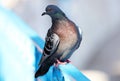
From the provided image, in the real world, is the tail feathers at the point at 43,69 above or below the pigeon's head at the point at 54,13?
below

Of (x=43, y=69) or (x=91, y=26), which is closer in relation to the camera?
(x=43, y=69)

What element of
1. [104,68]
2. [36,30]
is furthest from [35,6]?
[104,68]

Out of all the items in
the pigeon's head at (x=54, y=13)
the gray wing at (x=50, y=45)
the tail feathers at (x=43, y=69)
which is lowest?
the tail feathers at (x=43, y=69)

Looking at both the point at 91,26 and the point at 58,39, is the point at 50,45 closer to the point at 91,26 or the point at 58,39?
the point at 58,39

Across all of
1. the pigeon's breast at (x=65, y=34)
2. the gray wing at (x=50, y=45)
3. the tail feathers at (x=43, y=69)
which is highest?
the pigeon's breast at (x=65, y=34)

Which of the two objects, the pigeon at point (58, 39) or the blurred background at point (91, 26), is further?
the blurred background at point (91, 26)

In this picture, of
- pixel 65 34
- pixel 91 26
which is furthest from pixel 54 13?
pixel 91 26
